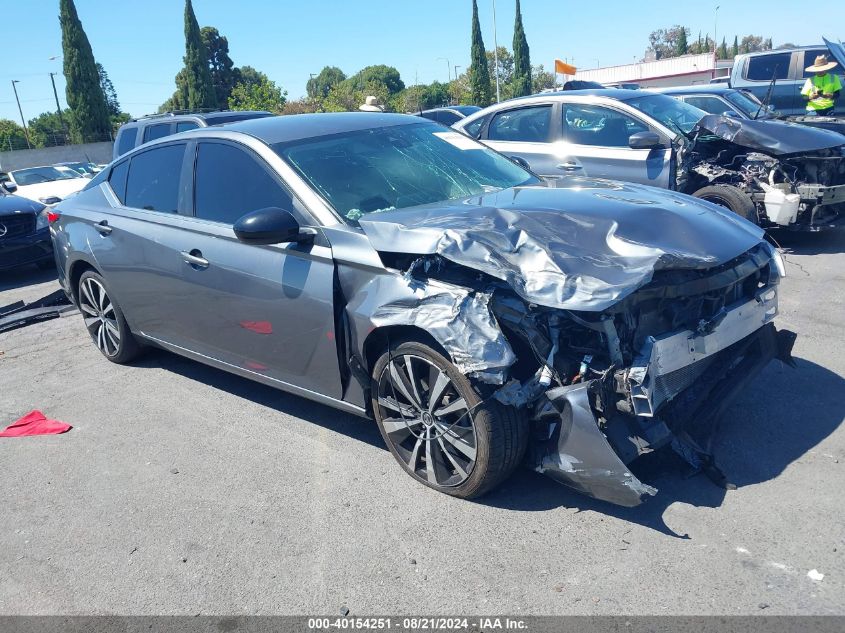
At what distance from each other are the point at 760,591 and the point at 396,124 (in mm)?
3497

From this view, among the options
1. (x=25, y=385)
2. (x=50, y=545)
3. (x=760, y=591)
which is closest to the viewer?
(x=760, y=591)

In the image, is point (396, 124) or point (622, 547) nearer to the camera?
point (622, 547)

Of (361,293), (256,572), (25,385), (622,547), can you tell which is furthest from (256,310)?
(25,385)

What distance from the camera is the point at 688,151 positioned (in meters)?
7.67

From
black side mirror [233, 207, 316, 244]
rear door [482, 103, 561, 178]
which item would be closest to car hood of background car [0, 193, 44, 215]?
rear door [482, 103, 561, 178]

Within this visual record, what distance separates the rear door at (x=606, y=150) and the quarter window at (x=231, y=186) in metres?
4.08

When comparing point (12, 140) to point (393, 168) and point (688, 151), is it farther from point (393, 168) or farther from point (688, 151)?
point (393, 168)

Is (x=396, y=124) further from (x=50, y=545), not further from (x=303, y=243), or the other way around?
(x=50, y=545)

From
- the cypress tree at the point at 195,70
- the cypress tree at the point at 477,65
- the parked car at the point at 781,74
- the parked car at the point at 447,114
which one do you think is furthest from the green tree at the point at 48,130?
the parked car at the point at 781,74

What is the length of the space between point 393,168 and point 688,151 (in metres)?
4.47

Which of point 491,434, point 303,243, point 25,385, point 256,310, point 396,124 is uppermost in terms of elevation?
point 396,124

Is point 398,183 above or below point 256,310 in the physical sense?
above

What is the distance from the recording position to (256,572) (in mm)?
3186

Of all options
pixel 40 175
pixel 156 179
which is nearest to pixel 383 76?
pixel 40 175
